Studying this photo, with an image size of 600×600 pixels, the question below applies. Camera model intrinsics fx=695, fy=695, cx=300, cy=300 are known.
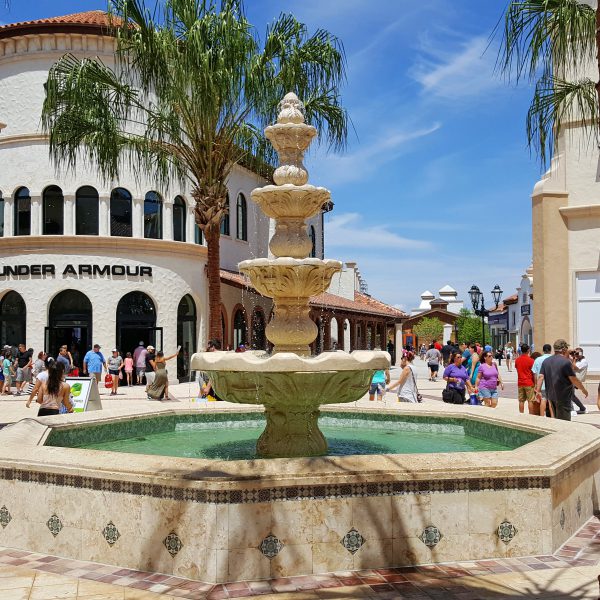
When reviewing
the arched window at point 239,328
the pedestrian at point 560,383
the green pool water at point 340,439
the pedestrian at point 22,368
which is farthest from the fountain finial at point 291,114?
the arched window at point 239,328

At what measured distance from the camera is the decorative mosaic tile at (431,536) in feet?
17.1

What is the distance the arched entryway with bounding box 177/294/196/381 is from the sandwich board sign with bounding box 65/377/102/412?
42.0ft

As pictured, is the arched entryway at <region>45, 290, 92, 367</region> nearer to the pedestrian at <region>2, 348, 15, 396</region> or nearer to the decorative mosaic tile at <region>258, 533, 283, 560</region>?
the pedestrian at <region>2, 348, 15, 396</region>

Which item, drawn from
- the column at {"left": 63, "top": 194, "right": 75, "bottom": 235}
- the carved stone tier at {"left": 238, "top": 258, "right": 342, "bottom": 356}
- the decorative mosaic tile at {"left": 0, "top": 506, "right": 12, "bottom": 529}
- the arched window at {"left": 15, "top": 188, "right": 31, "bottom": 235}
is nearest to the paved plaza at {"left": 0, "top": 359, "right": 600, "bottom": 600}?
the decorative mosaic tile at {"left": 0, "top": 506, "right": 12, "bottom": 529}

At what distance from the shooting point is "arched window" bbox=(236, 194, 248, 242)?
3144 centimetres

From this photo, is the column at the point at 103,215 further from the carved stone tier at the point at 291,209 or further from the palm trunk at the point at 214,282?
the carved stone tier at the point at 291,209

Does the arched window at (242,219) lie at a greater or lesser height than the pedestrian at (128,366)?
greater

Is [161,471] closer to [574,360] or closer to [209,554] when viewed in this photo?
[209,554]

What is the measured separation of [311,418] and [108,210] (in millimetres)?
19056

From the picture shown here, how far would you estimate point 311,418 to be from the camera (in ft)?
24.9

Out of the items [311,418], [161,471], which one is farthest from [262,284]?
[161,471]

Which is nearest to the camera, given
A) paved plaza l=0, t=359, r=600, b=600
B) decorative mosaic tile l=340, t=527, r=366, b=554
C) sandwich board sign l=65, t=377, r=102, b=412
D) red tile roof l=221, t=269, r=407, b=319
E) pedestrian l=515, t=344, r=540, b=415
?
paved plaza l=0, t=359, r=600, b=600

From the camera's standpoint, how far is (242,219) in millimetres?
31953

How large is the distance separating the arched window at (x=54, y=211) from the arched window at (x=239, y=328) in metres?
8.29
